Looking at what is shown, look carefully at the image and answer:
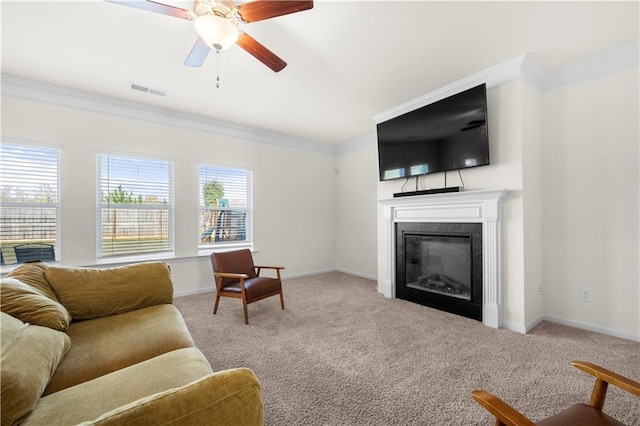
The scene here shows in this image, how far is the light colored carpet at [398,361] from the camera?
5.32 ft

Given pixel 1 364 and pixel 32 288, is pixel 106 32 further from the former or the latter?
pixel 1 364

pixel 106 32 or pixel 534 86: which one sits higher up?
pixel 106 32

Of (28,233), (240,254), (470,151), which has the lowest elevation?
(240,254)

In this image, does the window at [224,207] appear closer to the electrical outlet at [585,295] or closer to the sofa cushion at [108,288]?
the sofa cushion at [108,288]

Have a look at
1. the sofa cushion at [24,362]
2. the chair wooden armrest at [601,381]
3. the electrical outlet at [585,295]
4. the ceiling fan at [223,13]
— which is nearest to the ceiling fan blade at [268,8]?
the ceiling fan at [223,13]

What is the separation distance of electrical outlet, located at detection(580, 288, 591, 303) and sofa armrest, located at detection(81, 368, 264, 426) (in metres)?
3.41

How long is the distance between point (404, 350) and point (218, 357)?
5.01ft

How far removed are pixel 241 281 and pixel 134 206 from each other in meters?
2.00

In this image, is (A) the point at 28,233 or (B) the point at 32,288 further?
(A) the point at 28,233

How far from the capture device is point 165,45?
245cm

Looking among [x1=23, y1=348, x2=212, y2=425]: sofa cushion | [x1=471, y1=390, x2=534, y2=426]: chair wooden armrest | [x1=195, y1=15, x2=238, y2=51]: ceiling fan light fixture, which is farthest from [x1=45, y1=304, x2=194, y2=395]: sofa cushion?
[x1=195, y1=15, x2=238, y2=51]: ceiling fan light fixture

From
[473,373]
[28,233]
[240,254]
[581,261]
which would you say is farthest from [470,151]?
[28,233]

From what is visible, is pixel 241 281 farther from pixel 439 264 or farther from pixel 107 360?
pixel 439 264

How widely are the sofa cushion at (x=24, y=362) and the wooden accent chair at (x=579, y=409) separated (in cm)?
153
